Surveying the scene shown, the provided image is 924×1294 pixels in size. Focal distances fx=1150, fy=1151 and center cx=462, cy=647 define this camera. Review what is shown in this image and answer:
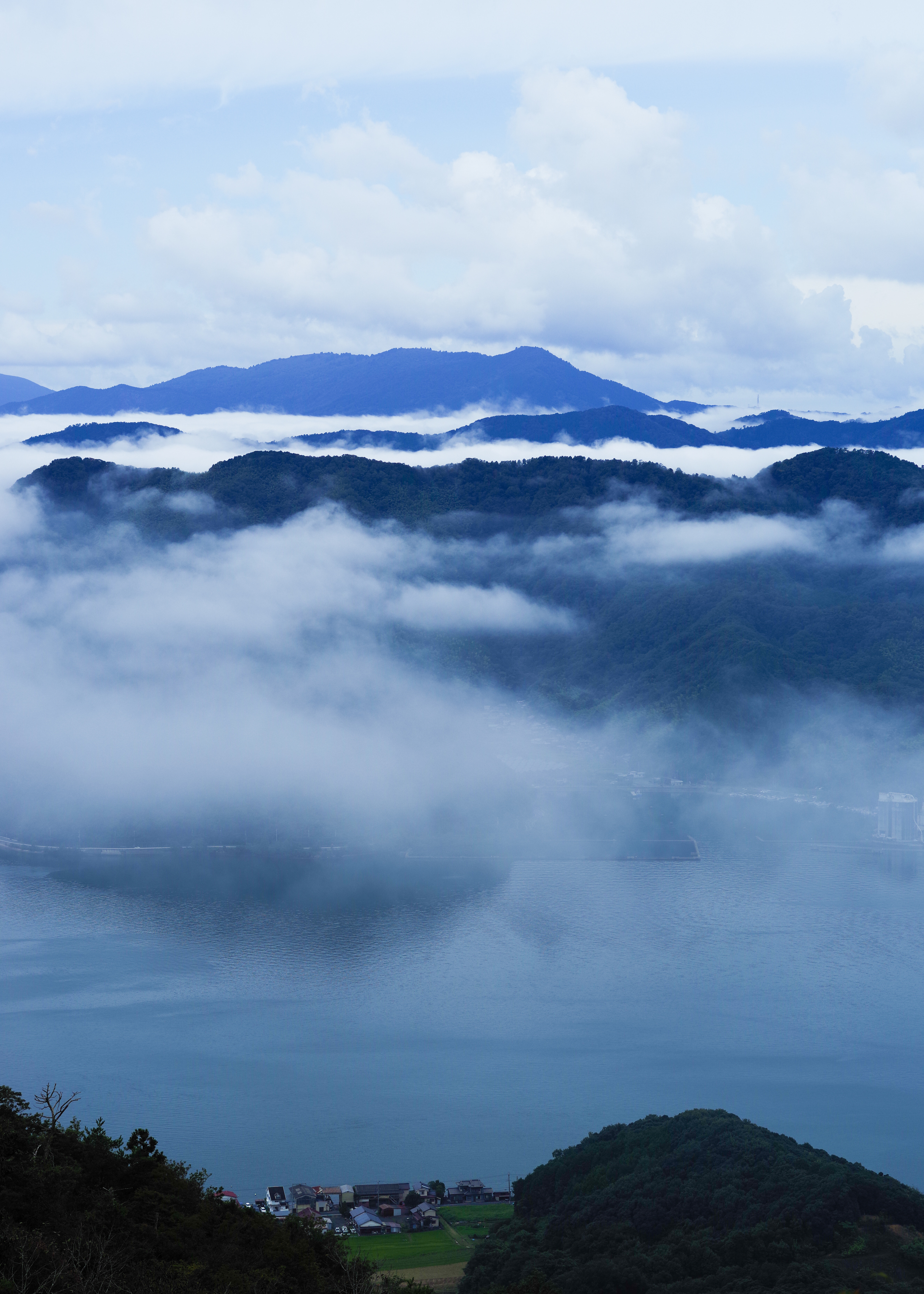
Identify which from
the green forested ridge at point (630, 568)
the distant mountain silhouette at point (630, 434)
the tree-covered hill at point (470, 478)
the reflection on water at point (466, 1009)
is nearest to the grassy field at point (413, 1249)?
the reflection on water at point (466, 1009)

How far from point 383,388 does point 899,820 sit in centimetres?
3905

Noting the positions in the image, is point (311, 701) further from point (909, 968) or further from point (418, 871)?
point (909, 968)

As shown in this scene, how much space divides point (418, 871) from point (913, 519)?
29.5 m

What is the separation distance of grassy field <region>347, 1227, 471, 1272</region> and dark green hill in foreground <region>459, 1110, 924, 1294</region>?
1.62 ft

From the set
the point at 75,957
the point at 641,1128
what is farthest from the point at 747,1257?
the point at 75,957

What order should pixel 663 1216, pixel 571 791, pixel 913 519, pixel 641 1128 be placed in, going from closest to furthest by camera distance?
pixel 663 1216 < pixel 641 1128 < pixel 571 791 < pixel 913 519

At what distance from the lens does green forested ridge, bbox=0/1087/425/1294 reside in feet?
18.0

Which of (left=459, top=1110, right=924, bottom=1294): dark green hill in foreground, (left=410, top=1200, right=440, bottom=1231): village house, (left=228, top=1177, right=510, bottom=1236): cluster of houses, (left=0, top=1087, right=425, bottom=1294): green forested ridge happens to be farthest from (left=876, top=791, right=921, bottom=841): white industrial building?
(left=0, top=1087, right=425, bottom=1294): green forested ridge

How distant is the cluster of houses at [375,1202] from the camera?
1092 centimetres

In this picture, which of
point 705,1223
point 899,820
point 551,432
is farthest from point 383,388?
point 705,1223

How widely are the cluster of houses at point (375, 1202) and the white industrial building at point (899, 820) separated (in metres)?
21.1

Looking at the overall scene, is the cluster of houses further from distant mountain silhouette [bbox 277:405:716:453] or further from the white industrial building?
distant mountain silhouette [bbox 277:405:716:453]

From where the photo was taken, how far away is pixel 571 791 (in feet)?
108

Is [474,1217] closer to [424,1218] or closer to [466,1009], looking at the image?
[424,1218]
